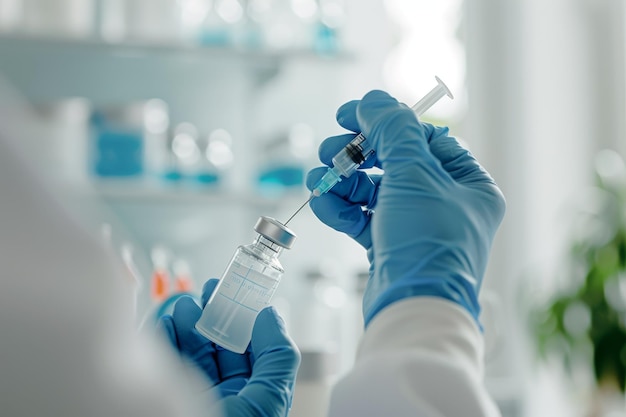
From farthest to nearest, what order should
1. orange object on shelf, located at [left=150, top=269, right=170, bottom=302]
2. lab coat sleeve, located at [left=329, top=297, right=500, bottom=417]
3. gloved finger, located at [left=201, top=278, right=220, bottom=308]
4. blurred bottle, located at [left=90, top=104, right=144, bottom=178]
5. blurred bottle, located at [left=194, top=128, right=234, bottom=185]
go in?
1. blurred bottle, located at [left=194, top=128, right=234, bottom=185]
2. blurred bottle, located at [left=90, top=104, right=144, bottom=178]
3. orange object on shelf, located at [left=150, top=269, right=170, bottom=302]
4. gloved finger, located at [left=201, top=278, right=220, bottom=308]
5. lab coat sleeve, located at [left=329, top=297, right=500, bottom=417]

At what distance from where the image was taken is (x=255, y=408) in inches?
27.5

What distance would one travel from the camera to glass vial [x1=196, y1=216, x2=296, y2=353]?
2.71 feet

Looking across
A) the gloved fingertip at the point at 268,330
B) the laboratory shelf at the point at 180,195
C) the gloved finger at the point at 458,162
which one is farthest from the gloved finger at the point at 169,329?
the laboratory shelf at the point at 180,195

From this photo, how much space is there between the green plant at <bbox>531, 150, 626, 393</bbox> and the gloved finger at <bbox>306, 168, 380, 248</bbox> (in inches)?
54.1

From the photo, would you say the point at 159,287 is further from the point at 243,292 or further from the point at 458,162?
the point at 458,162

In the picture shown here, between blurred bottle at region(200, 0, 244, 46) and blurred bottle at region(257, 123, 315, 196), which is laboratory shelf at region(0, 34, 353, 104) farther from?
blurred bottle at region(257, 123, 315, 196)

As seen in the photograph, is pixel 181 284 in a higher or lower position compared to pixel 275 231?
lower

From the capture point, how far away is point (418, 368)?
62 cm

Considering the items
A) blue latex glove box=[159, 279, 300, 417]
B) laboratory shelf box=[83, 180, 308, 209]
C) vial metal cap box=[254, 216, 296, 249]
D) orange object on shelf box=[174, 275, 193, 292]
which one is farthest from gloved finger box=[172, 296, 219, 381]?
laboratory shelf box=[83, 180, 308, 209]

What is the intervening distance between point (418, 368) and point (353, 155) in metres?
0.31

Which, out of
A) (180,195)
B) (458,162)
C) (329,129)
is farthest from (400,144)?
(329,129)

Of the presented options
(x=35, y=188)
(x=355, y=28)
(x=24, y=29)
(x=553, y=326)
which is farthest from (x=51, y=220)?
(x=355, y=28)

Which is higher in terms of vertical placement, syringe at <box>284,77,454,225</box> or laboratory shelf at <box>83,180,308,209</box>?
syringe at <box>284,77,454,225</box>

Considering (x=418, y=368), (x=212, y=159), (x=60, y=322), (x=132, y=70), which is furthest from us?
(x=132, y=70)
